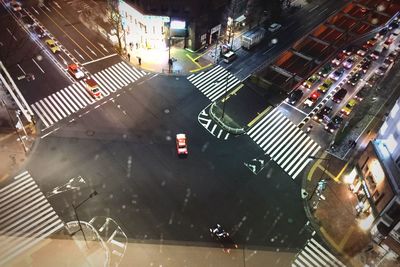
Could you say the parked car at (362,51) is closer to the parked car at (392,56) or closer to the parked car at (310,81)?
the parked car at (392,56)

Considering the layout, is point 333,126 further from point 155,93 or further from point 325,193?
point 155,93

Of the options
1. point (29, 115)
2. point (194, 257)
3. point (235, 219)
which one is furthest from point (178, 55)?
point (194, 257)

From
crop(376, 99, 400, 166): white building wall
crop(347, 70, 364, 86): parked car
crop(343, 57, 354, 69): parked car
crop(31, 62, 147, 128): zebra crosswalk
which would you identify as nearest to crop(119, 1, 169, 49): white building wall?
crop(31, 62, 147, 128): zebra crosswalk

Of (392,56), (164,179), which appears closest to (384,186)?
(164,179)

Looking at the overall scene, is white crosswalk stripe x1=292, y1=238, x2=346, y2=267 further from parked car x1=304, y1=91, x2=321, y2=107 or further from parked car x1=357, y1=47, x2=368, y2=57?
parked car x1=357, y1=47, x2=368, y2=57

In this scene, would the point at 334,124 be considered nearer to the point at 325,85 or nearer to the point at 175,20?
the point at 325,85

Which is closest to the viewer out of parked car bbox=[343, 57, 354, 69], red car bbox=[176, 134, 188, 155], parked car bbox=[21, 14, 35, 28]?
red car bbox=[176, 134, 188, 155]

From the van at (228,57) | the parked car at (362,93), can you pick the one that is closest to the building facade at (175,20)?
the van at (228,57)
